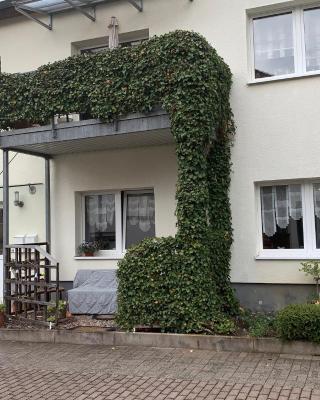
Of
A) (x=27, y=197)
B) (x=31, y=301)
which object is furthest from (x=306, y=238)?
(x=27, y=197)

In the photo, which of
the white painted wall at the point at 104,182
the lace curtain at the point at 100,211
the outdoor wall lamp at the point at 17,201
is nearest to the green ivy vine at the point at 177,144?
the white painted wall at the point at 104,182

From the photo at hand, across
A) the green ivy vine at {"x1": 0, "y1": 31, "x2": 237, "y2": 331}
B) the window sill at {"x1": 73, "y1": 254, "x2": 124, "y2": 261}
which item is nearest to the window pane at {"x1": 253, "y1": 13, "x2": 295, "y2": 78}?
the green ivy vine at {"x1": 0, "y1": 31, "x2": 237, "y2": 331}

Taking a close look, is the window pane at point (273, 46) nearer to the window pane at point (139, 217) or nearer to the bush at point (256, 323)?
the window pane at point (139, 217)

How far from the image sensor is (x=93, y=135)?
9.02 m

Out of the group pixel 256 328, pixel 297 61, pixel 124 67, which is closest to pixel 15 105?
pixel 124 67

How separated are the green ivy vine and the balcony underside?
209mm

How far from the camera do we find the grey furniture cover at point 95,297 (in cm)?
945

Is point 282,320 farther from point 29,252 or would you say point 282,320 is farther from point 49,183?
point 49,183

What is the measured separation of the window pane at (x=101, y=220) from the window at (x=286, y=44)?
4011 mm

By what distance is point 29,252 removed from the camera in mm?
9430

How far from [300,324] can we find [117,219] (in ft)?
16.0

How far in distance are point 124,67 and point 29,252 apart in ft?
12.5

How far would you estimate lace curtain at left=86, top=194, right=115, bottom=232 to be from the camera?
1080 centimetres

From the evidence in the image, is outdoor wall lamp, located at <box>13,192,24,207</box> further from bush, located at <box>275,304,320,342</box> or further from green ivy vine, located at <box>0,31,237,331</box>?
bush, located at <box>275,304,320,342</box>
